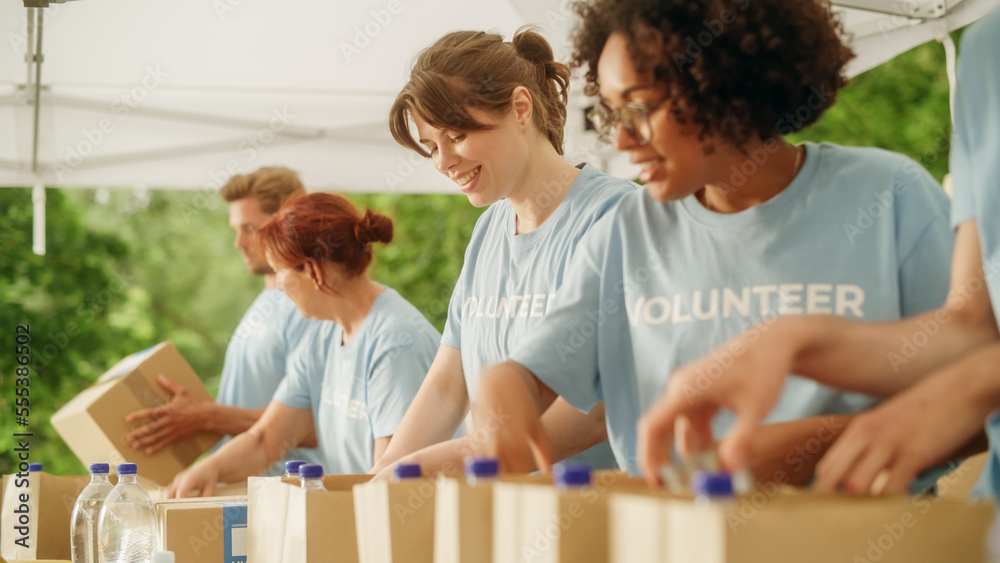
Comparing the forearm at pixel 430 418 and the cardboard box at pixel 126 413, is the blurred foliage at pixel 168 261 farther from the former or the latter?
the forearm at pixel 430 418

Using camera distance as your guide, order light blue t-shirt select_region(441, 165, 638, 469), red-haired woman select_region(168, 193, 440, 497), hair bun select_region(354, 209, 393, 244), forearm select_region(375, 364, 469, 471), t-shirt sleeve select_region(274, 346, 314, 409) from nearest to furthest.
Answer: light blue t-shirt select_region(441, 165, 638, 469) → forearm select_region(375, 364, 469, 471) → red-haired woman select_region(168, 193, 440, 497) → hair bun select_region(354, 209, 393, 244) → t-shirt sleeve select_region(274, 346, 314, 409)

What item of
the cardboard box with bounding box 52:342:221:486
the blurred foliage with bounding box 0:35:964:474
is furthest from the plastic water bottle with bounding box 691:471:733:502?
the blurred foliage with bounding box 0:35:964:474

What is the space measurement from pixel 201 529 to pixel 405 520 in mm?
801

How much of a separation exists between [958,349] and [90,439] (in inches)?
96.4

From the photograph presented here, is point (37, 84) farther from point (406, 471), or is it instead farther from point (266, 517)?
point (406, 471)

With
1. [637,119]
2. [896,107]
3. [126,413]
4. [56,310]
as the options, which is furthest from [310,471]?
[896,107]

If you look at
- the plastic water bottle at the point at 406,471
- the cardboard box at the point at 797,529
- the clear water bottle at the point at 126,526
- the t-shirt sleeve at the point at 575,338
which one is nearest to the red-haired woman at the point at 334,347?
the clear water bottle at the point at 126,526

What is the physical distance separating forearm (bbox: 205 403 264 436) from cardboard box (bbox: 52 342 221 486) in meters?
0.04

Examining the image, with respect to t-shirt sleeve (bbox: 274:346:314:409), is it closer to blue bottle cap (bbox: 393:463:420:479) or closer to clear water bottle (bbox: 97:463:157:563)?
clear water bottle (bbox: 97:463:157:563)

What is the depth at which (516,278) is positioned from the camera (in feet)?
5.43

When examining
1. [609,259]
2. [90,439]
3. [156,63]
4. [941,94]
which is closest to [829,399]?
[609,259]

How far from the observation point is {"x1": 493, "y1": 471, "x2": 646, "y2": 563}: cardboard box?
746 mm

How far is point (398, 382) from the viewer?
2.15m

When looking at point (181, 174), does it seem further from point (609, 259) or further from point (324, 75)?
point (609, 259)
